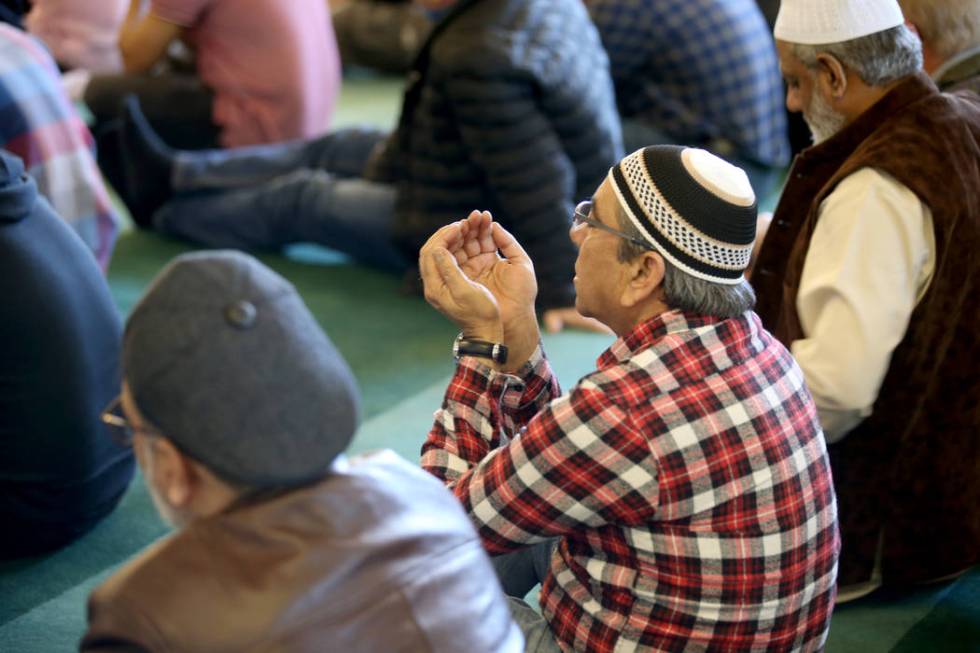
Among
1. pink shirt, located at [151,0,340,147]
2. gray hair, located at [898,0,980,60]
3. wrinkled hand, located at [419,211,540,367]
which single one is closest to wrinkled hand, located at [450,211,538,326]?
wrinkled hand, located at [419,211,540,367]

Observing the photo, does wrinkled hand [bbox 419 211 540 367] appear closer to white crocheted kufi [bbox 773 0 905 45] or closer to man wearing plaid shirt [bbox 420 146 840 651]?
man wearing plaid shirt [bbox 420 146 840 651]

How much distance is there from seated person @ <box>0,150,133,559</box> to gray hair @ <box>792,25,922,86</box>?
1386 millimetres

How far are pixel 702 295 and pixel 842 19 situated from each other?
2.46ft

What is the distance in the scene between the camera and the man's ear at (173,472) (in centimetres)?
110

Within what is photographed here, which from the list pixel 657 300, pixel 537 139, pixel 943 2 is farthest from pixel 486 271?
pixel 537 139

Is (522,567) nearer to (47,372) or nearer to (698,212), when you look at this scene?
(698,212)

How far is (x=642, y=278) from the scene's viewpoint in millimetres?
1467

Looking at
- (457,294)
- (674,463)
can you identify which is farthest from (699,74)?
(674,463)

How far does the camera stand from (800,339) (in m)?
2.01

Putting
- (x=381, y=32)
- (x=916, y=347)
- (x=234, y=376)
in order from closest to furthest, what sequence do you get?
(x=234, y=376), (x=916, y=347), (x=381, y=32)

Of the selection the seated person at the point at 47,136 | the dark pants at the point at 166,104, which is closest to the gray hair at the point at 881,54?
the seated person at the point at 47,136

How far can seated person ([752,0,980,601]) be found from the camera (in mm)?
1884

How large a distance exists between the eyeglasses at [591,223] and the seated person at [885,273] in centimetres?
54

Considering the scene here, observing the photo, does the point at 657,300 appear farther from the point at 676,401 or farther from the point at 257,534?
the point at 257,534
